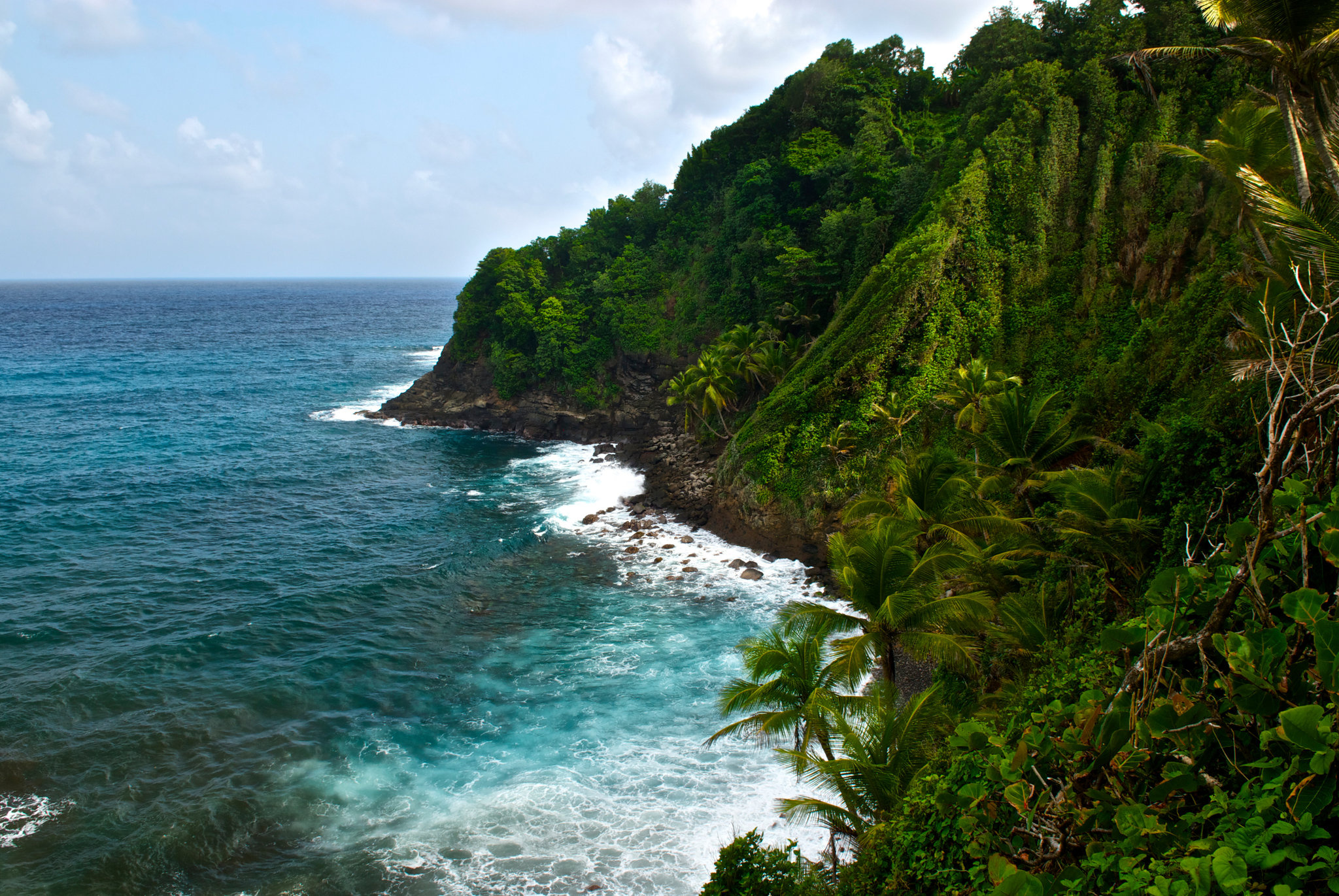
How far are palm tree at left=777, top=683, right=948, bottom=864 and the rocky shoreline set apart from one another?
1921 centimetres

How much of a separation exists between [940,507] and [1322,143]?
481 inches

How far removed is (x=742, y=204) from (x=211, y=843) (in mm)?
49873

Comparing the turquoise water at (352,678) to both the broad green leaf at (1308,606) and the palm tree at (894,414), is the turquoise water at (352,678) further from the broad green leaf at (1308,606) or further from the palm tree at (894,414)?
the broad green leaf at (1308,606)

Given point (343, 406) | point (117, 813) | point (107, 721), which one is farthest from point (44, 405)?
point (117, 813)

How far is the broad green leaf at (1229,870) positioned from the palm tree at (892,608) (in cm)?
1153

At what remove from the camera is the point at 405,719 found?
2395 centimetres

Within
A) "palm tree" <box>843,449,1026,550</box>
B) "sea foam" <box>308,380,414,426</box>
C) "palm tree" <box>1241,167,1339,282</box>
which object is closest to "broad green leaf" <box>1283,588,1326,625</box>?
"palm tree" <box>1241,167,1339,282</box>

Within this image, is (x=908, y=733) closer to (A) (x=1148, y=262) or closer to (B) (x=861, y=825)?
(B) (x=861, y=825)

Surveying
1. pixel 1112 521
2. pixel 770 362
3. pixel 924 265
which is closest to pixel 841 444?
pixel 924 265

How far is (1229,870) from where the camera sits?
4.43 metres

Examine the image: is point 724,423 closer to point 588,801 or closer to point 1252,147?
point 588,801

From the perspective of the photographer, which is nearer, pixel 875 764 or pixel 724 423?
pixel 875 764

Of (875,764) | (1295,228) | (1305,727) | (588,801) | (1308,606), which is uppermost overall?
(1295,228)

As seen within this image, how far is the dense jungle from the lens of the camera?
5797 mm
